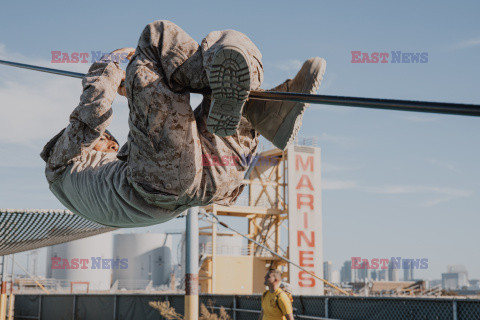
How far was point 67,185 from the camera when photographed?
3.46 m

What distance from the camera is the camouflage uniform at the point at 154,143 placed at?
287 cm

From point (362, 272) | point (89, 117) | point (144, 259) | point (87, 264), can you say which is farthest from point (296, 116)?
point (362, 272)

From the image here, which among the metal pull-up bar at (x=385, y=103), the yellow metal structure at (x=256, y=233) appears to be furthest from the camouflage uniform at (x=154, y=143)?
the yellow metal structure at (x=256, y=233)

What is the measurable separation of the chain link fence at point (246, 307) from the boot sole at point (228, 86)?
199 inches

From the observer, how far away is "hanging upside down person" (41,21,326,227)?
271cm

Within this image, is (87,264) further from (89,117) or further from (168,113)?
(168,113)

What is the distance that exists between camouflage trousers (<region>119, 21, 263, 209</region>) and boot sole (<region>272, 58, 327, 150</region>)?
10.6 inches

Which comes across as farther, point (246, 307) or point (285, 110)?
point (246, 307)

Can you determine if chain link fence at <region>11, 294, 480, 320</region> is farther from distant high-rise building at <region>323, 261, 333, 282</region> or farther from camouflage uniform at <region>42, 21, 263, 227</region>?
distant high-rise building at <region>323, 261, 333, 282</region>

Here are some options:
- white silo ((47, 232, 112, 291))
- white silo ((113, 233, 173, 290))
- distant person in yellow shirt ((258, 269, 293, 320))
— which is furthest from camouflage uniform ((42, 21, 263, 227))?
white silo ((113, 233, 173, 290))

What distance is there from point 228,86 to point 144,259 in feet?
106

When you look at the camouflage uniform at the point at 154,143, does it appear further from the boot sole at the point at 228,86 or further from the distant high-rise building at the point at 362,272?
the distant high-rise building at the point at 362,272

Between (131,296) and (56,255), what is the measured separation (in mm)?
21683

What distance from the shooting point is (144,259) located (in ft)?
110
